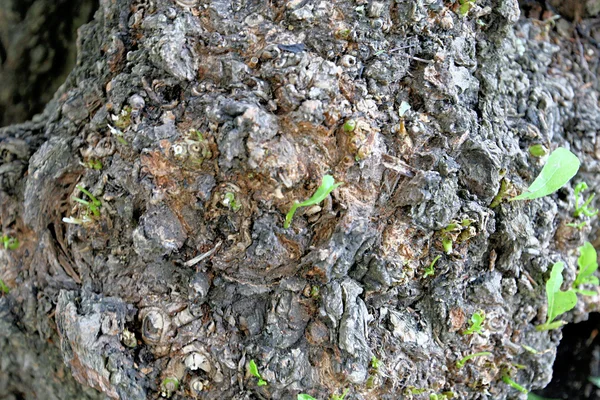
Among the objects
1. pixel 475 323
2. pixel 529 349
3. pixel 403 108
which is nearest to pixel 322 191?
pixel 403 108

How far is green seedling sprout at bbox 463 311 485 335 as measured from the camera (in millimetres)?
1217

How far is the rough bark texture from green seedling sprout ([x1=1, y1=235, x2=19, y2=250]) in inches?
4.3

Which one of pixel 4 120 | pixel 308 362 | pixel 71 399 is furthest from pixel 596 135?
pixel 4 120

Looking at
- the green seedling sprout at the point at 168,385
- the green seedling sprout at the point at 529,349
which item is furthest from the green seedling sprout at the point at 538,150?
the green seedling sprout at the point at 168,385

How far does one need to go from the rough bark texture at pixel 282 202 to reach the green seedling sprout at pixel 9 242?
109 mm

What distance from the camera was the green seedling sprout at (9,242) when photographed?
1.33 metres

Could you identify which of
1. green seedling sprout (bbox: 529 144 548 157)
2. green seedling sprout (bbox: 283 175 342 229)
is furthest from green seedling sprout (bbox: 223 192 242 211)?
green seedling sprout (bbox: 529 144 548 157)

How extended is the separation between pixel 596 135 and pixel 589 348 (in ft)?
2.24

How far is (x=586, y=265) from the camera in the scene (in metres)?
1.40

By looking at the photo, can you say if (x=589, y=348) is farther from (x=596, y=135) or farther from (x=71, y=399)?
(x=71, y=399)

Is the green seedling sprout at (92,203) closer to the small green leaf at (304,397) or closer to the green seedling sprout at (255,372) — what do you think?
the green seedling sprout at (255,372)

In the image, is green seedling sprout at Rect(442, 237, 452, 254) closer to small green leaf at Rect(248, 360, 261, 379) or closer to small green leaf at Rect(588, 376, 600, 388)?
small green leaf at Rect(248, 360, 261, 379)

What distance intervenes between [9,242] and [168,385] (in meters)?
0.56

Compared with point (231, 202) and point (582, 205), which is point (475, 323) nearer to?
point (582, 205)
